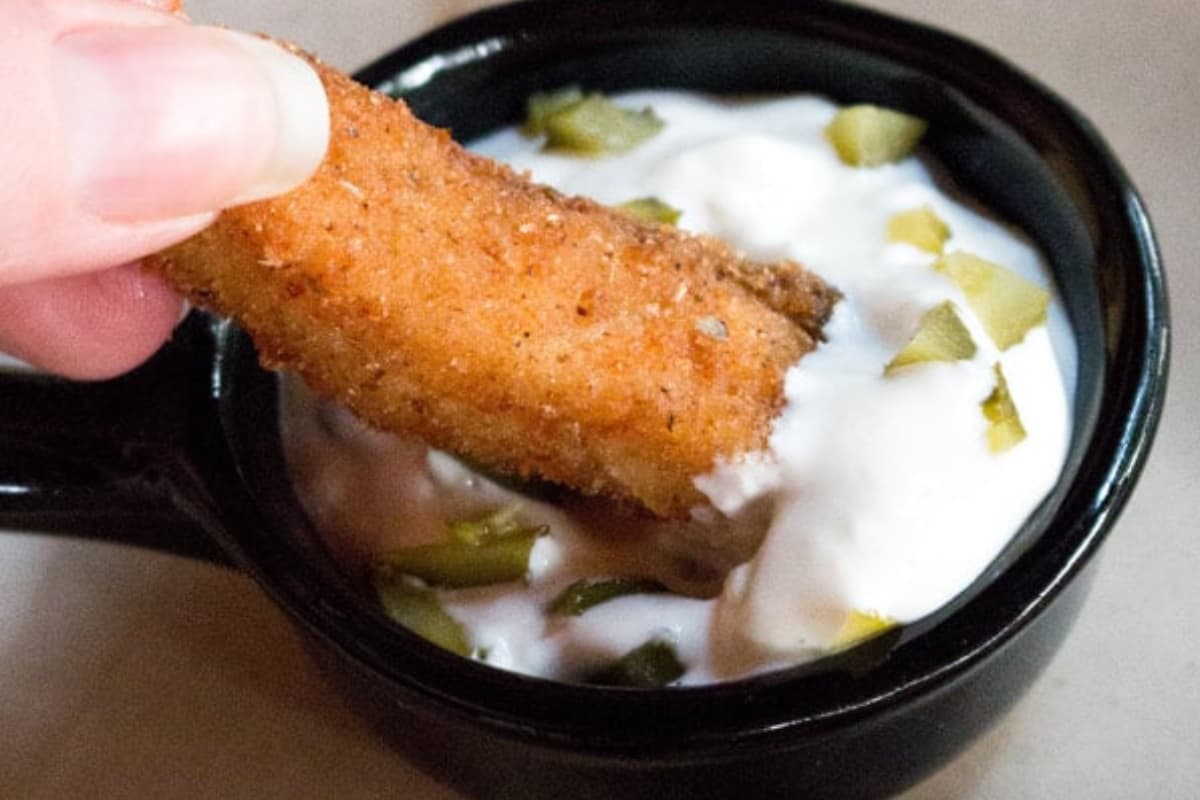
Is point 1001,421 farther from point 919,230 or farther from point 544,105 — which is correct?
Result: point 544,105

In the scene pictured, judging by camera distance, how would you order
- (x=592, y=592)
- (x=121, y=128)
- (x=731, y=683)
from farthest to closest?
(x=592, y=592), (x=731, y=683), (x=121, y=128)

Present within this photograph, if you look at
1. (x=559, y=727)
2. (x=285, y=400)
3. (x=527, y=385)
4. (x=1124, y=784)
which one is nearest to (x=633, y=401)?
(x=527, y=385)

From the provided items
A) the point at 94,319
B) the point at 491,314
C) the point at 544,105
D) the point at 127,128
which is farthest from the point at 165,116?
the point at 544,105

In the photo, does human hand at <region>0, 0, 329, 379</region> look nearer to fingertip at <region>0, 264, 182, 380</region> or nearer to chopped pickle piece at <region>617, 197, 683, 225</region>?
fingertip at <region>0, 264, 182, 380</region>

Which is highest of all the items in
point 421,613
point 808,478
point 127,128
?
point 127,128

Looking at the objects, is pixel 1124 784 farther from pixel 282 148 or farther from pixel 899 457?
pixel 282 148

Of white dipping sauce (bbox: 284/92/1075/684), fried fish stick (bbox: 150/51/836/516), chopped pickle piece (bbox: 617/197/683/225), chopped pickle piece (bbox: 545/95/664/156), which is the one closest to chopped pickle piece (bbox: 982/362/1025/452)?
white dipping sauce (bbox: 284/92/1075/684)

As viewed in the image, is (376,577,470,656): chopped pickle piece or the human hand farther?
(376,577,470,656): chopped pickle piece
